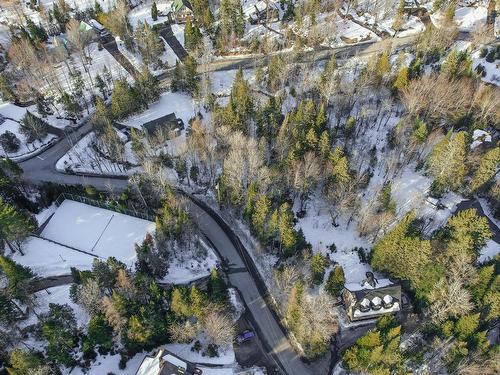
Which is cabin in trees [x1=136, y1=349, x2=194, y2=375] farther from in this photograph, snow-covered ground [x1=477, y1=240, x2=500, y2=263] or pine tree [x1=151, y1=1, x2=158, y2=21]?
pine tree [x1=151, y1=1, x2=158, y2=21]

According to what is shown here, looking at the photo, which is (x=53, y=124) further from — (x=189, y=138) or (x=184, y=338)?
(x=184, y=338)

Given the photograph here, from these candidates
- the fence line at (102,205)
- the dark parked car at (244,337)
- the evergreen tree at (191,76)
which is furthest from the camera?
the evergreen tree at (191,76)

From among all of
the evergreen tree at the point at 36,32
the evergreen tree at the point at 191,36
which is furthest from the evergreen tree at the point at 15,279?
the evergreen tree at the point at 36,32

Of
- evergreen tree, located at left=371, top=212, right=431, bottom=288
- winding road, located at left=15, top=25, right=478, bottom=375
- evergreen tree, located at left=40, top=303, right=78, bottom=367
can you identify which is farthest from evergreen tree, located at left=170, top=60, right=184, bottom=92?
evergreen tree, located at left=371, top=212, right=431, bottom=288

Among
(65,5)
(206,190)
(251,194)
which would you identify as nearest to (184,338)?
(251,194)

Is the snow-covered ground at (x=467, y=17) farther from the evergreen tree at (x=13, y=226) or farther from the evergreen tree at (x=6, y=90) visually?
the evergreen tree at (x=6, y=90)

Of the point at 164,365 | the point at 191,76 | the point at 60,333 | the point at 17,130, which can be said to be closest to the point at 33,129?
the point at 17,130
